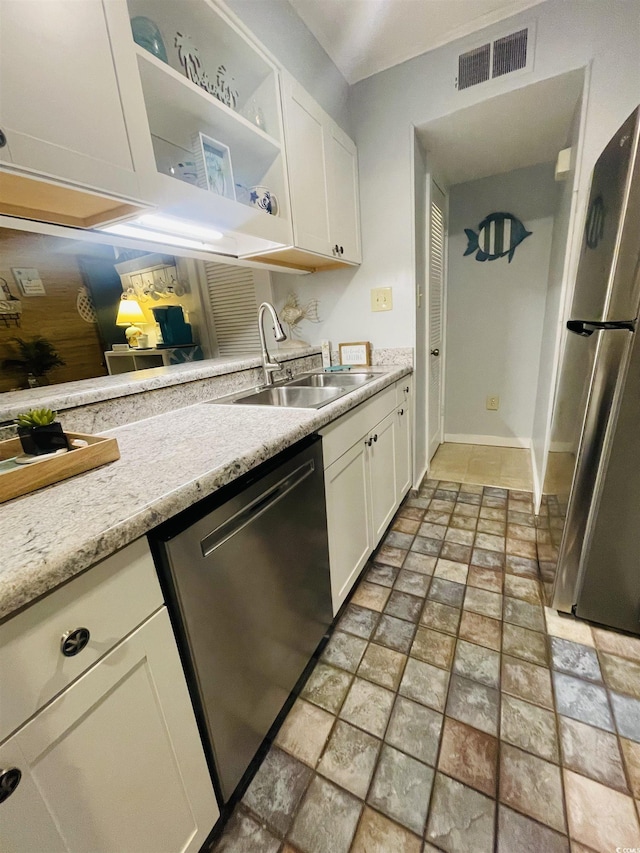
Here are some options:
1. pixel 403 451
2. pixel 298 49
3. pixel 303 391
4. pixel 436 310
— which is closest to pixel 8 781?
pixel 303 391

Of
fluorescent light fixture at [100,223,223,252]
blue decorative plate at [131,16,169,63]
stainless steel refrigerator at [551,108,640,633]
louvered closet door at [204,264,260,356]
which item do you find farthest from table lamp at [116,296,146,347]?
stainless steel refrigerator at [551,108,640,633]

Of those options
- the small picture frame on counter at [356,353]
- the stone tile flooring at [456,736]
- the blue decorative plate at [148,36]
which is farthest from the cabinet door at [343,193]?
the stone tile flooring at [456,736]

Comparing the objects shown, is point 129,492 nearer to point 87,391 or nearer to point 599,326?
point 87,391

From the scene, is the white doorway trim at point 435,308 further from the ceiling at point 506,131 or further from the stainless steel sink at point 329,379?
the stainless steel sink at point 329,379

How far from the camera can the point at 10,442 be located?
2.59 feet

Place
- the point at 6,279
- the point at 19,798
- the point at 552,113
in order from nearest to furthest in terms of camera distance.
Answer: the point at 19,798, the point at 552,113, the point at 6,279

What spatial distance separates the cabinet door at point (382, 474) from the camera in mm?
1569

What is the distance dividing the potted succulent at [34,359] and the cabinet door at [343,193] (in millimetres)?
3295

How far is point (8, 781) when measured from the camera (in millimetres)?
414

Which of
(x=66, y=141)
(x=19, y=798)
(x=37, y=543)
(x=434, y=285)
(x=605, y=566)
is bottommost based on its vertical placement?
(x=605, y=566)

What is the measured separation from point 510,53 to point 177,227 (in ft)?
5.70

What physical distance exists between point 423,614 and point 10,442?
4.92 ft

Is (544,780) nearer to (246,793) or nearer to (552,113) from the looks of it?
(246,793)

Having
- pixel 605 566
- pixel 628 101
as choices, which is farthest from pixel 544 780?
pixel 628 101
